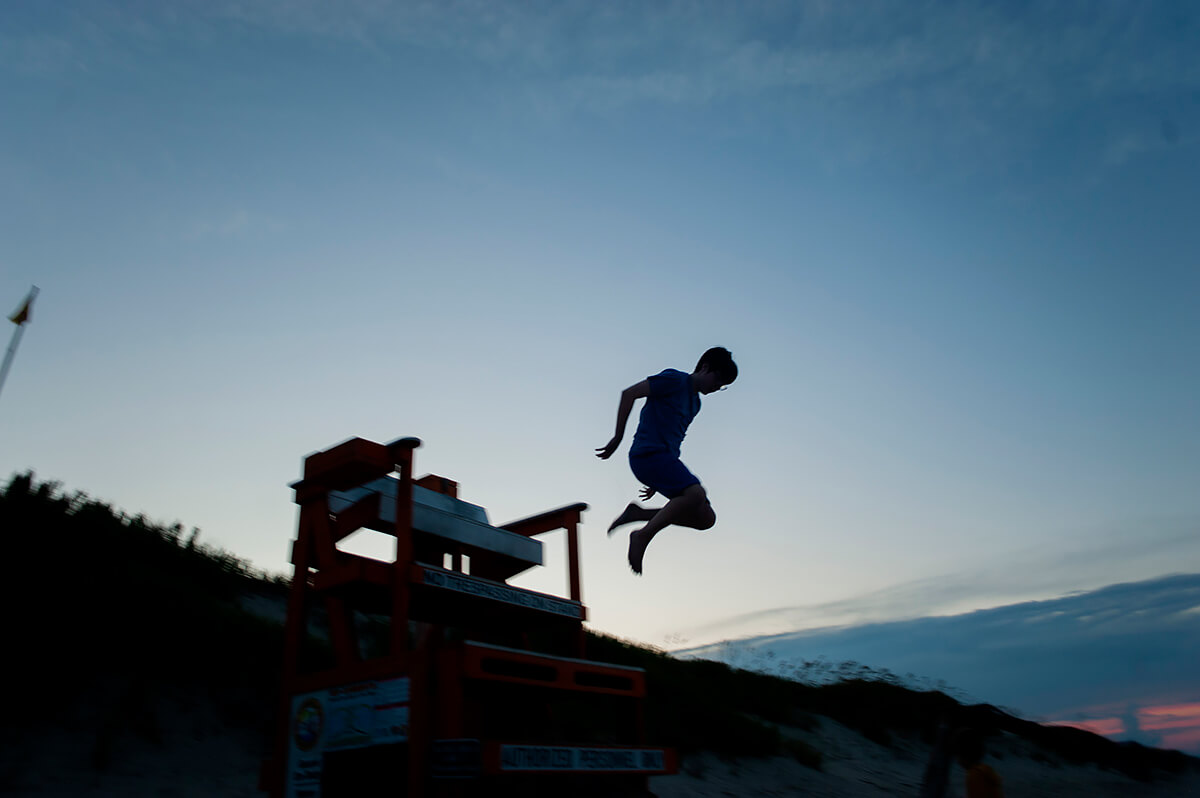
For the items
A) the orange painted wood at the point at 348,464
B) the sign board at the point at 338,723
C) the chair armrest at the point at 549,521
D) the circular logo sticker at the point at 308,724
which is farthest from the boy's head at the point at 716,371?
the circular logo sticker at the point at 308,724

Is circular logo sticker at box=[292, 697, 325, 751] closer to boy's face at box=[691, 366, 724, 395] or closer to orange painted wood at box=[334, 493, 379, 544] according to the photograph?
orange painted wood at box=[334, 493, 379, 544]

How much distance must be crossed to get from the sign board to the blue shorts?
73.6 inches

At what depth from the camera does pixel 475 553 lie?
5.79m

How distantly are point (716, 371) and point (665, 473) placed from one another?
754mm

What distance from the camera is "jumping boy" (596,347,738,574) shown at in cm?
485

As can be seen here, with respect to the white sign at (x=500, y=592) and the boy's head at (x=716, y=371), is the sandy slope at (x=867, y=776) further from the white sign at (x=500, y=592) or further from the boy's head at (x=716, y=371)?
the boy's head at (x=716, y=371)

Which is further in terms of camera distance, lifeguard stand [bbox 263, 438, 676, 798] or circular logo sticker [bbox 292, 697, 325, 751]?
circular logo sticker [bbox 292, 697, 325, 751]

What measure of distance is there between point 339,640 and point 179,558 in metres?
4.92

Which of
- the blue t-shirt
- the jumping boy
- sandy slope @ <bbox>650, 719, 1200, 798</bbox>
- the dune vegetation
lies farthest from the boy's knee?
sandy slope @ <bbox>650, 719, 1200, 798</bbox>

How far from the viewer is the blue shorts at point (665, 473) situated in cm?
487

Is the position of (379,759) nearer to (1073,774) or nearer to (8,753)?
(8,753)

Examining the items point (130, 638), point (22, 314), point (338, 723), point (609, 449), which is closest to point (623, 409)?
point (609, 449)

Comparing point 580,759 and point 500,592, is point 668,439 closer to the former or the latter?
point 500,592

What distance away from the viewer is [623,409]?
4.93m
